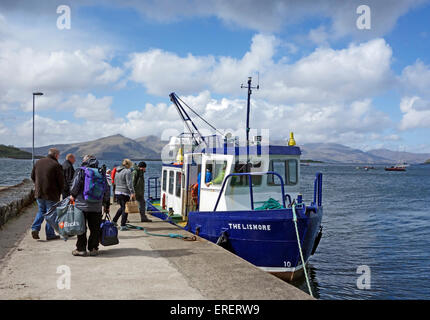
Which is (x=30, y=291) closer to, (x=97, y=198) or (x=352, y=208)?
(x=97, y=198)

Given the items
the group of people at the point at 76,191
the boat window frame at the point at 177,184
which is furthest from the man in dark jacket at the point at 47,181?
the boat window frame at the point at 177,184

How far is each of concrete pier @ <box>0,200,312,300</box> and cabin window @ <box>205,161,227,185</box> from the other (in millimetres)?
2406

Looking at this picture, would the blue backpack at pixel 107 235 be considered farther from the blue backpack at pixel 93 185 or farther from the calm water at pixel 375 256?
the calm water at pixel 375 256

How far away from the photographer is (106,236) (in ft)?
25.5

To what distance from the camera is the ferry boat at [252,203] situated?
9281 millimetres

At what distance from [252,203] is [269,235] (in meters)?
0.89

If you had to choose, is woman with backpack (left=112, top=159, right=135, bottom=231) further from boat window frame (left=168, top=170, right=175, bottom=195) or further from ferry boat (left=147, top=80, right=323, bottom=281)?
boat window frame (left=168, top=170, right=175, bottom=195)

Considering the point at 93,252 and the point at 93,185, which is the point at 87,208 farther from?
the point at 93,252

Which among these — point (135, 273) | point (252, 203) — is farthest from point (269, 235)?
point (135, 273)

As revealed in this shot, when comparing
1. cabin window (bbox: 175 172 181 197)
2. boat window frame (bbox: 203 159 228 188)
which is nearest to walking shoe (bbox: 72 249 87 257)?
boat window frame (bbox: 203 159 228 188)

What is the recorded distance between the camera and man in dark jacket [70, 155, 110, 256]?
7.23 metres
